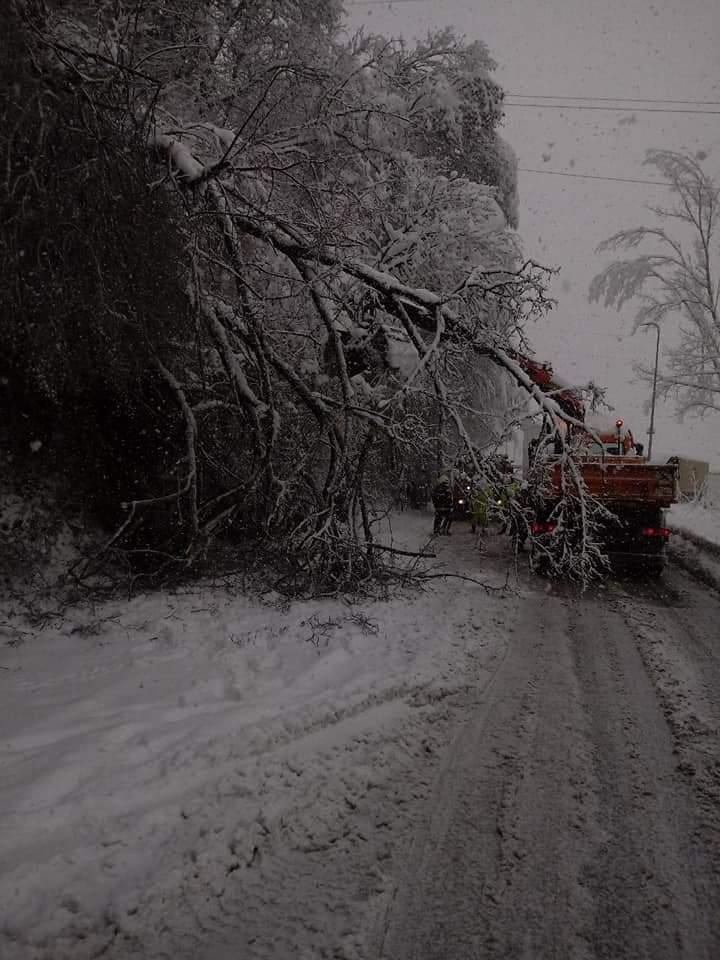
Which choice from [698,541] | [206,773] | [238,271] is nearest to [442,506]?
[698,541]

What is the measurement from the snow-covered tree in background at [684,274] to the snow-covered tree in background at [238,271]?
50.8ft

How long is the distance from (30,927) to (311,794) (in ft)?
4.60

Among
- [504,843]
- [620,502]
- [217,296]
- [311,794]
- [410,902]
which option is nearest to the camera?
[410,902]

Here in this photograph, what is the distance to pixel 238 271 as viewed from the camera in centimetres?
552

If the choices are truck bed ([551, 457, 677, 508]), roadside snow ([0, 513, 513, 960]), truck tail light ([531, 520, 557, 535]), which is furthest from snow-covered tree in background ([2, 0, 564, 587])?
truck bed ([551, 457, 677, 508])

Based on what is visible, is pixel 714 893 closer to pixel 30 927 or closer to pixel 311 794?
pixel 311 794

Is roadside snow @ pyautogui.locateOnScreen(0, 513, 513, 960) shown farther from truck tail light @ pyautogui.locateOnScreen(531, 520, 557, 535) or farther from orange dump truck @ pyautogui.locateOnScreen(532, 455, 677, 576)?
orange dump truck @ pyautogui.locateOnScreen(532, 455, 677, 576)

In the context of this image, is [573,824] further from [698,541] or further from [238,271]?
[698,541]

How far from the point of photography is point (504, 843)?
2863 mm

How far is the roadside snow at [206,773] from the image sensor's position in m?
2.32

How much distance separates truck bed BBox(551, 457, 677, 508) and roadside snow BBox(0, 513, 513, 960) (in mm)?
4009

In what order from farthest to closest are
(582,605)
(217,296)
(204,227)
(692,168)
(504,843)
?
(692,168) → (582,605) → (217,296) → (204,227) → (504,843)

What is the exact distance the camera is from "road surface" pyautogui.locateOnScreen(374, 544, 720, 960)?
7.59 feet

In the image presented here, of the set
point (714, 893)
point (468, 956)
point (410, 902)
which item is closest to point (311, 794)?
point (410, 902)
